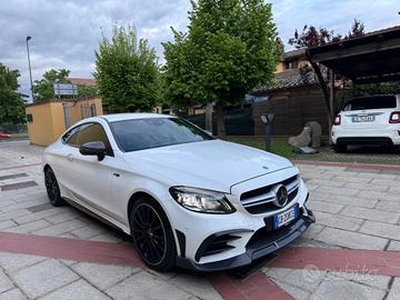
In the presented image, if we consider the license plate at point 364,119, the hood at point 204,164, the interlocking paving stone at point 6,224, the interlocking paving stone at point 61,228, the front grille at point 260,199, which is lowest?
the interlocking paving stone at point 61,228

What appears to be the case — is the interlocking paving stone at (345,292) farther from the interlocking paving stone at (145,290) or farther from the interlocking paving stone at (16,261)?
the interlocking paving stone at (16,261)

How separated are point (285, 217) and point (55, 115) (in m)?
15.3

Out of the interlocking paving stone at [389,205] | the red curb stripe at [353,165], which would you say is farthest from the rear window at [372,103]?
the interlocking paving stone at [389,205]

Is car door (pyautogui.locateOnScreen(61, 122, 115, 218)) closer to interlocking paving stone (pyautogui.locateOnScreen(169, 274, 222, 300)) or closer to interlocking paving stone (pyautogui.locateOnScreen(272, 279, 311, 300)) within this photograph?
interlocking paving stone (pyautogui.locateOnScreen(169, 274, 222, 300))

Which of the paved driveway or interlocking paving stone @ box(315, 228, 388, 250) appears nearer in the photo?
the paved driveway

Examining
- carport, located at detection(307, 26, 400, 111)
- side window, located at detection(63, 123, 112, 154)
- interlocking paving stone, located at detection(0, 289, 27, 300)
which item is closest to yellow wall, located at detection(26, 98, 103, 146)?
carport, located at detection(307, 26, 400, 111)

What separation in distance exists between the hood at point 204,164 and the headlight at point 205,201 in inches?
2.0

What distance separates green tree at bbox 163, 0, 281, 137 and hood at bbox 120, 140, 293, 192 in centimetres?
636

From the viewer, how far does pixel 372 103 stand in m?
8.59

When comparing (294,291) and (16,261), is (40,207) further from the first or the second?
(294,291)

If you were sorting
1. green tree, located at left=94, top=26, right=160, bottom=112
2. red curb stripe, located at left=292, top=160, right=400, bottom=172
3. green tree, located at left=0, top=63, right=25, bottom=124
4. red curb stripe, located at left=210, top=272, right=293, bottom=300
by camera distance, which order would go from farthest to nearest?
1. green tree, located at left=0, top=63, right=25, bottom=124
2. green tree, located at left=94, top=26, right=160, bottom=112
3. red curb stripe, located at left=292, top=160, right=400, bottom=172
4. red curb stripe, located at left=210, top=272, right=293, bottom=300

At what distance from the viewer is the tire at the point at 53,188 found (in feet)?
17.4

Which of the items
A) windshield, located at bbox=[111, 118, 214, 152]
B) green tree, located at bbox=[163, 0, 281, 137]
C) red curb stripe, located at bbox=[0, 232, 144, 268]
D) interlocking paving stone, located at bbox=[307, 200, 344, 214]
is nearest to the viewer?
red curb stripe, located at bbox=[0, 232, 144, 268]

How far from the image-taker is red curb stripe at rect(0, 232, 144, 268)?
3.40 meters
